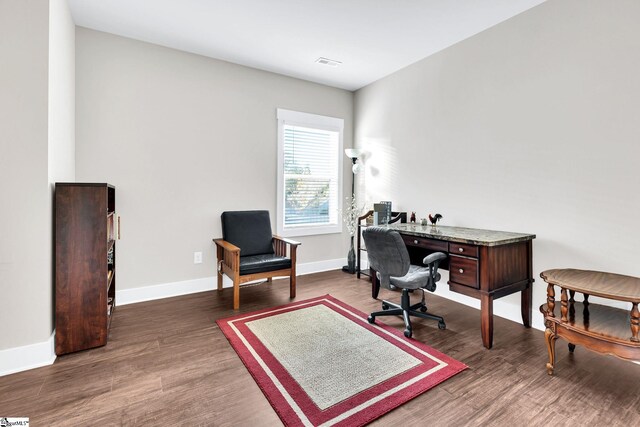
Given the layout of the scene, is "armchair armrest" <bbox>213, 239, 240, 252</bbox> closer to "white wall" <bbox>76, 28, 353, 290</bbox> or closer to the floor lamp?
"white wall" <bbox>76, 28, 353, 290</bbox>

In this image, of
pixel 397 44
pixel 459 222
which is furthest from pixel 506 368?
pixel 397 44

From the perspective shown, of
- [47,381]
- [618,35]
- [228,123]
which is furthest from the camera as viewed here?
[228,123]

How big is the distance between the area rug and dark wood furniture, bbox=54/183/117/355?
94cm

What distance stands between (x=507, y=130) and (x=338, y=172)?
2.33 meters

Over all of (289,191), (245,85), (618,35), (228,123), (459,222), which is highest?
(245,85)

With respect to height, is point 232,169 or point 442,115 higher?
point 442,115

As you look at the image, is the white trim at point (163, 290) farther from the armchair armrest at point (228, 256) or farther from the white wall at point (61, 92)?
the white wall at point (61, 92)

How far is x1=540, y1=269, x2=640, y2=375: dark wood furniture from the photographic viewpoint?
163cm

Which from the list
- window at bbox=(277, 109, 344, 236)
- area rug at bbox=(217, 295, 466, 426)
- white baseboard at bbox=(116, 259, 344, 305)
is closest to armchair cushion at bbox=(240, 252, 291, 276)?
area rug at bbox=(217, 295, 466, 426)

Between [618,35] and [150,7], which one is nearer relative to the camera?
[618,35]

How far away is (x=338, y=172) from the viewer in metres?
4.61

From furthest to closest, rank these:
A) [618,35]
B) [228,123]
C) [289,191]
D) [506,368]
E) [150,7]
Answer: [289,191], [228,123], [150,7], [618,35], [506,368]

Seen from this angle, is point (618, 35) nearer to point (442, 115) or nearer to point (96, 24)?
point (442, 115)

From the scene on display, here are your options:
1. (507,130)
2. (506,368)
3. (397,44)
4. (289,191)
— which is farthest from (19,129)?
(507,130)
